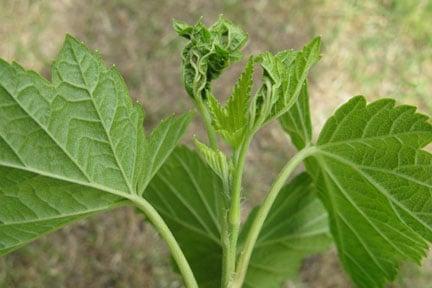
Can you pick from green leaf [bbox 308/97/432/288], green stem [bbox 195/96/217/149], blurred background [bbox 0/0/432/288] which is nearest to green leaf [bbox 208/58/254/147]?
green stem [bbox 195/96/217/149]

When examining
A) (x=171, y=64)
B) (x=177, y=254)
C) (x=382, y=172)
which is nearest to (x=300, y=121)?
(x=382, y=172)

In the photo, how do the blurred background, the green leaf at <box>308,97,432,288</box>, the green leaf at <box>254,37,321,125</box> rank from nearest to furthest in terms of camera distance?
the green leaf at <box>254,37,321,125</box>
the green leaf at <box>308,97,432,288</box>
the blurred background

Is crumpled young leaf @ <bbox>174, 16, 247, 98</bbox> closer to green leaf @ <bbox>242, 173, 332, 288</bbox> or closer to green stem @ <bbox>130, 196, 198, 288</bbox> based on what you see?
green stem @ <bbox>130, 196, 198, 288</bbox>

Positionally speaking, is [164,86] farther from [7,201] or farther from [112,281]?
[7,201]

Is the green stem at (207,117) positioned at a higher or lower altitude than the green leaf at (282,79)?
lower

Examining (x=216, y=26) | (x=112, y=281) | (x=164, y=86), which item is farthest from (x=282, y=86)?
(x=164, y=86)

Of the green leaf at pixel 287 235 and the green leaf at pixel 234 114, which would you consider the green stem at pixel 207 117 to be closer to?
the green leaf at pixel 234 114

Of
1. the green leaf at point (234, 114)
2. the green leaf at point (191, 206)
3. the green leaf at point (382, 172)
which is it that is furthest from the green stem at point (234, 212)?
the green leaf at point (191, 206)

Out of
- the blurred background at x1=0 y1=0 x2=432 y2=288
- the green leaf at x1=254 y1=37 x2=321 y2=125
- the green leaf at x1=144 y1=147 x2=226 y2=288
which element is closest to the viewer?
the green leaf at x1=254 y1=37 x2=321 y2=125
